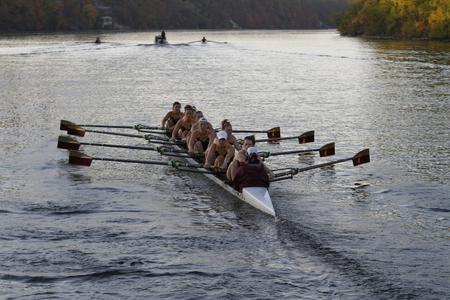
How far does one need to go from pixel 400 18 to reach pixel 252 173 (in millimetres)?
111955

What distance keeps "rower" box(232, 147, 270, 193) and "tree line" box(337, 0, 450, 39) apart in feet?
310

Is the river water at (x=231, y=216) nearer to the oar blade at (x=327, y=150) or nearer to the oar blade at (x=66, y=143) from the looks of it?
the oar blade at (x=327, y=150)

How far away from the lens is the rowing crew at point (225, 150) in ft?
58.9

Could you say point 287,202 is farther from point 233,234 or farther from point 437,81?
point 437,81

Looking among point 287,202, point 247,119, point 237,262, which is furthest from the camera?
point 247,119

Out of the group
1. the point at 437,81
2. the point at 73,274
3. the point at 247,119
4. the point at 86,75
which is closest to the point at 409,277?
the point at 73,274

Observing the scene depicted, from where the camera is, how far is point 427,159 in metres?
24.5

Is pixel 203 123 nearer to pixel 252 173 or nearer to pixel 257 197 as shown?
pixel 252 173

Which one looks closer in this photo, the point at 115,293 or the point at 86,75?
the point at 115,293

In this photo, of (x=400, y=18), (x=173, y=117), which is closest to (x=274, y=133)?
(x=173, y=117)

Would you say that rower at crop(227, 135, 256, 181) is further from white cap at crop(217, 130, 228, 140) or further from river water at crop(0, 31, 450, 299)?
white cap at crop(217, 130, 228, 140)

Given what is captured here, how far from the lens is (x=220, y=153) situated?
2039 cm

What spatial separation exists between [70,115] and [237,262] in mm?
22476

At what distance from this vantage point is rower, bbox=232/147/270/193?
1789 cm
